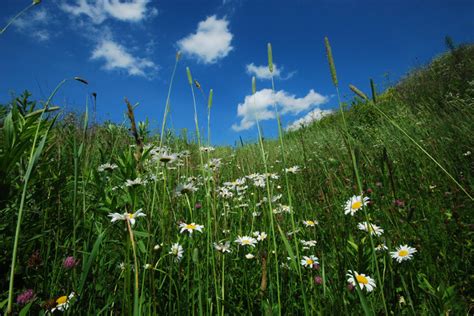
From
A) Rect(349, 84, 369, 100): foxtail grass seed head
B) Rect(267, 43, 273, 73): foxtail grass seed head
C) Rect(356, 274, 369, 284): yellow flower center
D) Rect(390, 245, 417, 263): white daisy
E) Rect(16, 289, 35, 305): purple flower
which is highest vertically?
Rect(267, 43, 273, 73): foxtail grass seed head

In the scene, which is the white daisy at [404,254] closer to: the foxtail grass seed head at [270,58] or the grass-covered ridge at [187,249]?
the grass-covered ridge at [187,249]

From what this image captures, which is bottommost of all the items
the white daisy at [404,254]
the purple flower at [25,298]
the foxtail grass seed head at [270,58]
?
the purple flower at [25,298]

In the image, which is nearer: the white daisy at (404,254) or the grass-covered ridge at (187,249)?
the grass-covered ridge at (187,249)

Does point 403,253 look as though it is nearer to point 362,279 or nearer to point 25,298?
point 362,279

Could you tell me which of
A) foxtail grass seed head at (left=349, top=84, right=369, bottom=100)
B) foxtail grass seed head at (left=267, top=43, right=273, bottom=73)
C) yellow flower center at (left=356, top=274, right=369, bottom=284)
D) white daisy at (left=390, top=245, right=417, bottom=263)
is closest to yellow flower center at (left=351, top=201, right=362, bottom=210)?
white daisy at (left=390, top=245, right=417, bottom=263)

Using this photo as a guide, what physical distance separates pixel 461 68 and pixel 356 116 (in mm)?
2709

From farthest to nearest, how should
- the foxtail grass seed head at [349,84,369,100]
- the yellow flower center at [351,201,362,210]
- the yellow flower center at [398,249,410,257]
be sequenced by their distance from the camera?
the yellow flower center at [351,201,362,210] < the yellow flower center at [398,249,410,257] < the foxtail grass seed head at [349,84,369,100]

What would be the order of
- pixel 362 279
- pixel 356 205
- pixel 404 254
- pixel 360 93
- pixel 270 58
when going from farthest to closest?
pixel 356 205
pixel 404 254
pixel 362 279
pixel 270 58
pixel 360 93

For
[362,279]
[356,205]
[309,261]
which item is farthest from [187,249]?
[356,205]

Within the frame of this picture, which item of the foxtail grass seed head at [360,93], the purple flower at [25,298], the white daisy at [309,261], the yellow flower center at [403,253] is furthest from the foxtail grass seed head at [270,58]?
the purple flower at [25,298]

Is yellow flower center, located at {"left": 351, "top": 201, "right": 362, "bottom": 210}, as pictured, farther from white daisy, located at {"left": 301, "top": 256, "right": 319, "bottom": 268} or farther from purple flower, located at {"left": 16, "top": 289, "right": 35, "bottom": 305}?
purple flower, located at {"left": 16, "top": 289, "right": 35, "bottom": 305}

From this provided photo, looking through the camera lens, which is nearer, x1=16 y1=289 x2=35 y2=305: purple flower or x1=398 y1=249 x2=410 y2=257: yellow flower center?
x1=16 y1=289 x2=35 y2=305: purple flower

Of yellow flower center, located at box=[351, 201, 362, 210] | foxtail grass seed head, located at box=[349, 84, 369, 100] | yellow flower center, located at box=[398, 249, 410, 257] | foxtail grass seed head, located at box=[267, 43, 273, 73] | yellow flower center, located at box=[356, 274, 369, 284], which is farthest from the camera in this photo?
yellow flower center, located at box=[351, 201, 362, 210]

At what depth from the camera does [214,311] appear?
3.88ft
